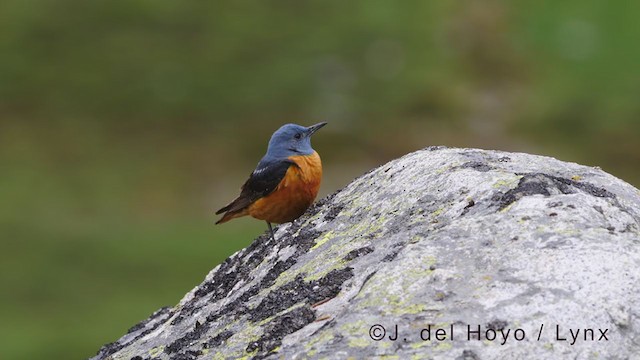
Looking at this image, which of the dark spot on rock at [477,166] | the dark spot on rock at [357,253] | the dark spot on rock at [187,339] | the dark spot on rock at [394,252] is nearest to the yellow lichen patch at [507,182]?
the dark spot on rock at [477,166]

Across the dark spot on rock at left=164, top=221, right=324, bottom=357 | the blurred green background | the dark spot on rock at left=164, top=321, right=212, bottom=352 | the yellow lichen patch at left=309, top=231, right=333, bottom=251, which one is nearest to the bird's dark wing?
the dark spot on rock at left=164, top=221, right=324, bottom=357

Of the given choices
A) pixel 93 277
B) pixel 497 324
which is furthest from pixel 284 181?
pixel 93 277

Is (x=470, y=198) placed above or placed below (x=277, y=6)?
below

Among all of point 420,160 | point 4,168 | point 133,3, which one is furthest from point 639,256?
point 133,3

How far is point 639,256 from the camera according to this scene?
16.0 ft

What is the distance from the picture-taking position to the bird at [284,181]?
300 inches

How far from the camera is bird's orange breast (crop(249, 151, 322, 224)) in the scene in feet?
24.9

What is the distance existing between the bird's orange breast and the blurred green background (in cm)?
1878

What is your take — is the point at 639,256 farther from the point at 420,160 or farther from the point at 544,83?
the point at 544,83

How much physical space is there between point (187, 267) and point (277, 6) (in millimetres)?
17509

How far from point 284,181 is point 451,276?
2.89m

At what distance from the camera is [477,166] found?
6.01 meters

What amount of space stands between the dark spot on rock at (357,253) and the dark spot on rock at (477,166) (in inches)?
34.0

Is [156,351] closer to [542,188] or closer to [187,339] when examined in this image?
[187,339]
